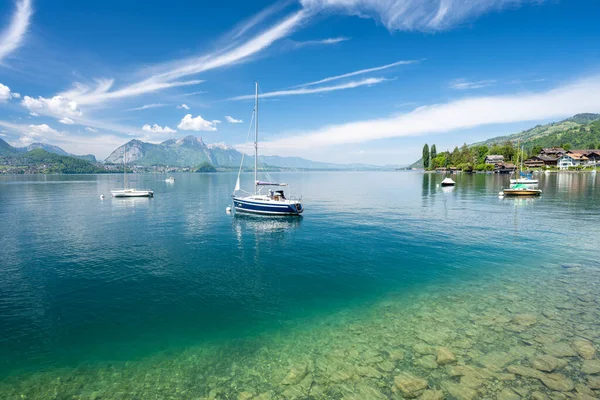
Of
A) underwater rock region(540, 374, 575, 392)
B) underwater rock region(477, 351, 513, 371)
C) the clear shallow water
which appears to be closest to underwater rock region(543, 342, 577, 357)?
the clear shallow water

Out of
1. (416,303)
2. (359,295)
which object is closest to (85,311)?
(359,295)

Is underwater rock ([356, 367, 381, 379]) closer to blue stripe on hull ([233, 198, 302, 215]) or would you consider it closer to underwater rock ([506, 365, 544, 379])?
underwater rock ([506, 365, 544, 379])

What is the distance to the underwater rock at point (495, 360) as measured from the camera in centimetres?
1405

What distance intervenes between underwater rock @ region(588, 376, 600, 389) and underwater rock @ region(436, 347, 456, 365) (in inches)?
205

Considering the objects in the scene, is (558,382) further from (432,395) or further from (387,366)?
(387,366)

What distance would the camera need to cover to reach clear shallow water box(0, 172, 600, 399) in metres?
13.9

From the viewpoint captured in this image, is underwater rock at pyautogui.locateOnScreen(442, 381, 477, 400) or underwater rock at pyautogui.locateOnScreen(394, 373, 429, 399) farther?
underwater rock at pyautogui.locateOnScreen(394, 373, 429, 399)

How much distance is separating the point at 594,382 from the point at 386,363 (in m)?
8.73

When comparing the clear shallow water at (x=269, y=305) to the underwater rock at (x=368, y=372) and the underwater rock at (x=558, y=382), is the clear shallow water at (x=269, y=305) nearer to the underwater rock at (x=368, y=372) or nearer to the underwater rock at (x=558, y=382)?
the underwater rock at (x=368, y=372)

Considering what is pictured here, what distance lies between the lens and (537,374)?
43.9 ft

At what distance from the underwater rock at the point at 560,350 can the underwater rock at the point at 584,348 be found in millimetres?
279

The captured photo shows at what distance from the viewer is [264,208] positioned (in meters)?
57.7

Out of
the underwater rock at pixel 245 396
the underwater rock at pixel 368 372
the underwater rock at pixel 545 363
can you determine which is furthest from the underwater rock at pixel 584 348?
the underwater rock at pixel 245 396

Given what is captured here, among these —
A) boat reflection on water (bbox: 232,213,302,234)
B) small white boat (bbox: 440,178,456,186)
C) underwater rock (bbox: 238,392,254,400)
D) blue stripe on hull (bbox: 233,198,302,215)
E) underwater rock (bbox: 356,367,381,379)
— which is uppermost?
small white boat (bbox: 440,178,456,186)
